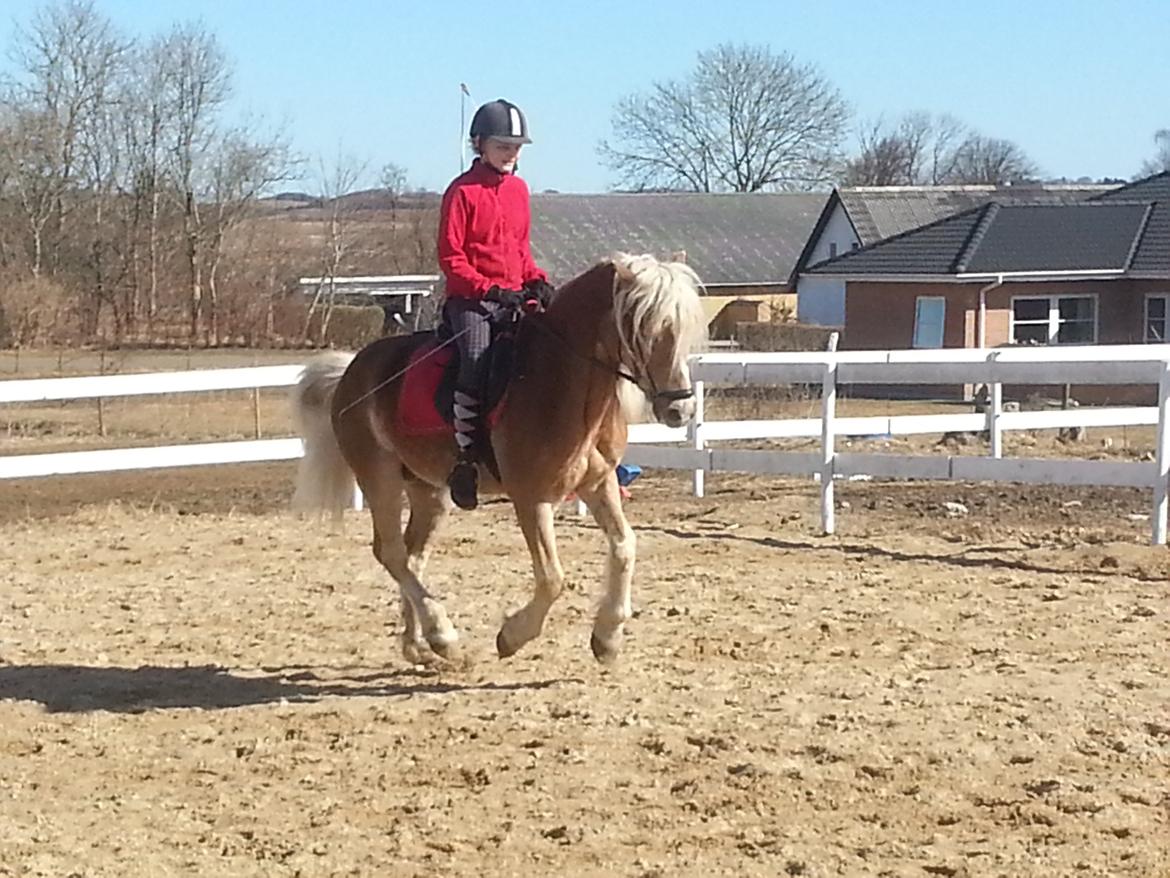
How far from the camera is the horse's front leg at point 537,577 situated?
6867 mm

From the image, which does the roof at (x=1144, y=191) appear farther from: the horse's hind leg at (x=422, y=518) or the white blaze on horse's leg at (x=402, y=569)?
the white blaze on horse's leg at (x=402, y=569)

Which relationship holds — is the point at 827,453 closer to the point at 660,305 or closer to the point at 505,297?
the point at 505,297

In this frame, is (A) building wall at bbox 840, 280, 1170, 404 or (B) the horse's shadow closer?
(B) the horse's shadow

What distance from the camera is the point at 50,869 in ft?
15.7

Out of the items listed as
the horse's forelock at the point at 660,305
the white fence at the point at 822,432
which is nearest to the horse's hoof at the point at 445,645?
the horse's forelock at the point at 660,305

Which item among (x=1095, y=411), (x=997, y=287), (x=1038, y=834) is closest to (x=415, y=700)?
(x=1038, y=834)

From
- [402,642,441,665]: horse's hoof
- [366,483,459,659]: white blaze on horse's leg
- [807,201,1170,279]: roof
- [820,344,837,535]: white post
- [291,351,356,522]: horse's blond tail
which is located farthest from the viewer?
[807,201,1170,279]: roof

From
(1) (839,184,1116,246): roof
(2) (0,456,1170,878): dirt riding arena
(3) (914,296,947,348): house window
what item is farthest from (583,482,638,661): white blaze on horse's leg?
(1) (839,184,1116,246): roof

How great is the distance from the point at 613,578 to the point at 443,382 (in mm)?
1156

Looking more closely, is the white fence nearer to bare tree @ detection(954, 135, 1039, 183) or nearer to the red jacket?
the red jacket

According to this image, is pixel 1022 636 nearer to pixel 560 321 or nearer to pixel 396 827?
pixel 560 321

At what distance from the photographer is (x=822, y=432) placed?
1217 cm

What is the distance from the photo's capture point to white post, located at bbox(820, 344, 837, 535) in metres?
11.8

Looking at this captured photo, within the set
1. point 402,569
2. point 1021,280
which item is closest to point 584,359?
point 402,569
